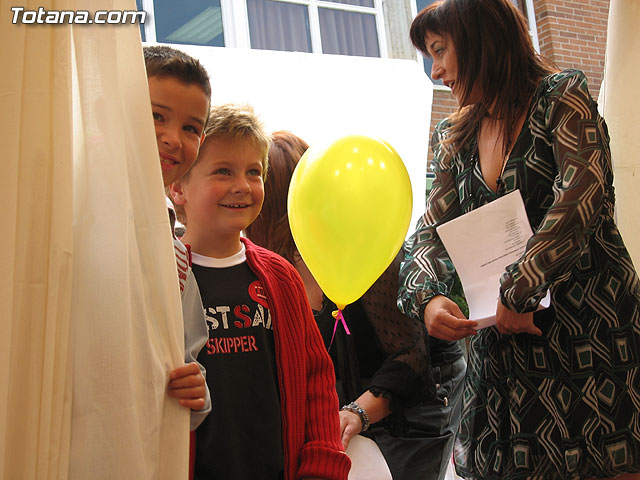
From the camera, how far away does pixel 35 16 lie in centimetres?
86

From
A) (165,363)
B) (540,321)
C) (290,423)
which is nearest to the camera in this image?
(165,363)

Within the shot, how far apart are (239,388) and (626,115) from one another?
1.56 meters

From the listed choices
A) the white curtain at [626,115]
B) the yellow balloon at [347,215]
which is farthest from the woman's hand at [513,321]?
the white curtain at [626,115]

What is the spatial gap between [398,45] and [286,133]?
6.12 metres

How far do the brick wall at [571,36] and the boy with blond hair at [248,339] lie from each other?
6.41m

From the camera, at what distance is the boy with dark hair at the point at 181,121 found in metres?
1.31

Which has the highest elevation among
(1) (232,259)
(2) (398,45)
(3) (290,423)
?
(2) (398,45)

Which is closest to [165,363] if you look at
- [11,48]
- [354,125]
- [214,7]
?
[11,48]

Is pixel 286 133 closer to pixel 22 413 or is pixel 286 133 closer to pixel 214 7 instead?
pixel 22 413

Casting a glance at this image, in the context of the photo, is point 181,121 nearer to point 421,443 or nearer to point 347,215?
point 347,215

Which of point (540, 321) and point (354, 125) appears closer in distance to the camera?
point (540, 321)

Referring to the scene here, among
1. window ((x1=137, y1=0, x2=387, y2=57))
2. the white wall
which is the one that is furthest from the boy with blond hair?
window ((x1=137, y1=0, x2=387, y2=57))

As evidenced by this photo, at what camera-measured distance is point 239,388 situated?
140 centimetres

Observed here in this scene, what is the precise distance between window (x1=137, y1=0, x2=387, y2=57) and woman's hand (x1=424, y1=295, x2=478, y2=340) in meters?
5.45
